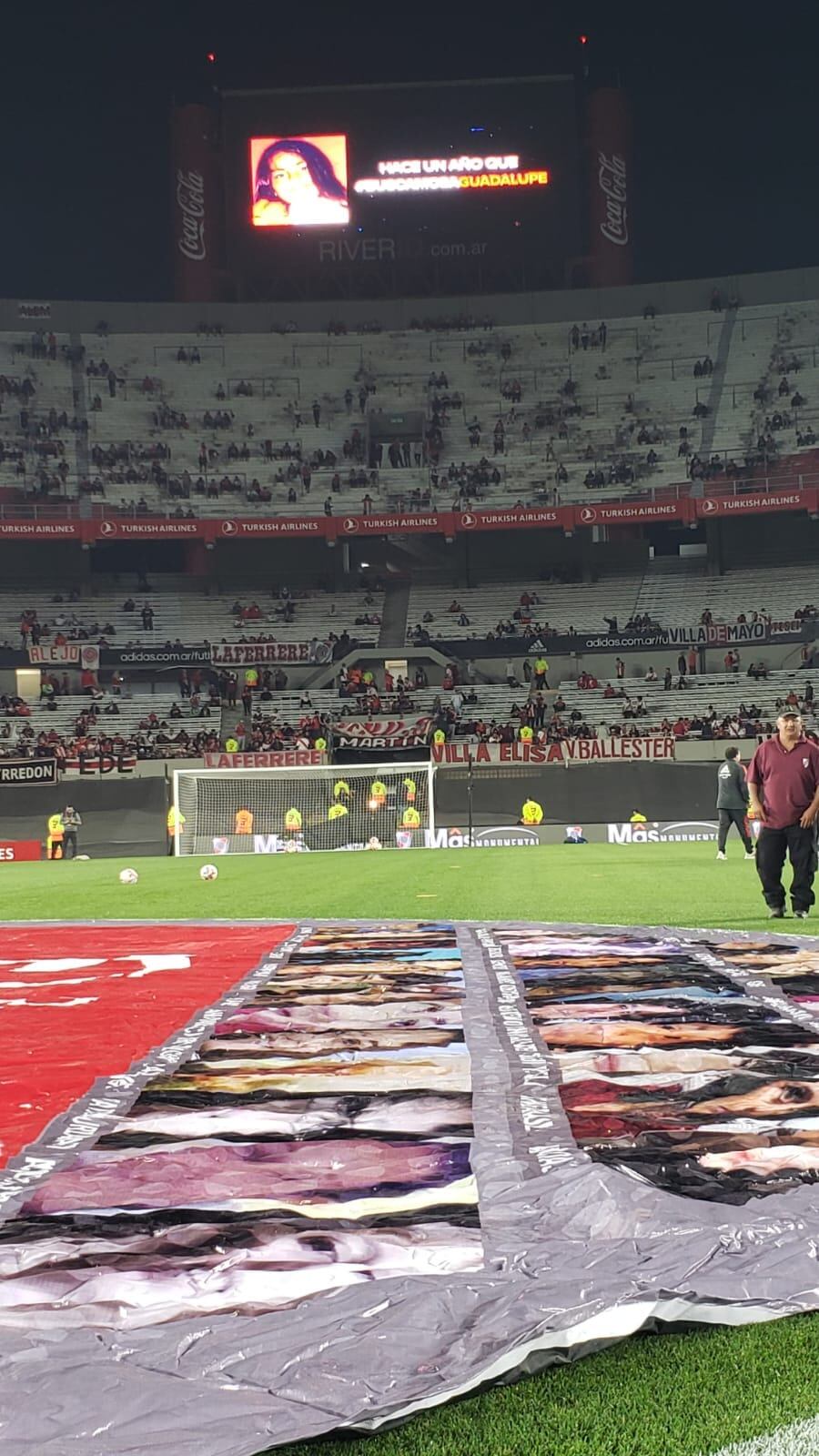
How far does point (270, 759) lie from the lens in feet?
130

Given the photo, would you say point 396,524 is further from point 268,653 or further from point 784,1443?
point 784,1443

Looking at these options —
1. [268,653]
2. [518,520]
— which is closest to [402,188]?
[518,520]

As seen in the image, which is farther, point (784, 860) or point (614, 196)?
point (614, 196)

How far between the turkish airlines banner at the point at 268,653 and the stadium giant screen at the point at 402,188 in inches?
835

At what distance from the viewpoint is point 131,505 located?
55.2 meters

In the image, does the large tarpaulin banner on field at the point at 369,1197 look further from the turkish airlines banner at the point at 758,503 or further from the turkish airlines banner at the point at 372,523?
the turkish airlines banner at the point at 372,523

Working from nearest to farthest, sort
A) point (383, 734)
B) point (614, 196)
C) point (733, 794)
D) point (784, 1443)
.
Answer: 1. point (784, 1443)
2. point (733, 794)
3. point (383, 734)
4. point (614, 196)

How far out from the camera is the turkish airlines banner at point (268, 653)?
51375 mm

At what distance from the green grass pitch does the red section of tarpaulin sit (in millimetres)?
2153

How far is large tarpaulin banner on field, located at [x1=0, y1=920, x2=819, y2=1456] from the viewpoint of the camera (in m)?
2.45

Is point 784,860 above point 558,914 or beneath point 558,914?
above

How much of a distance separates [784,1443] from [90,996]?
603cm

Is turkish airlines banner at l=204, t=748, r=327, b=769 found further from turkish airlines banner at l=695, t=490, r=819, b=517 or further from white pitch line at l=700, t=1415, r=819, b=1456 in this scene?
white pitch line at l=700, t=1415, r=819, b=1456

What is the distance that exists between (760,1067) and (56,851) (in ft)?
98.6
